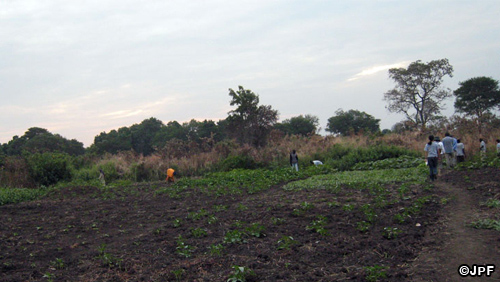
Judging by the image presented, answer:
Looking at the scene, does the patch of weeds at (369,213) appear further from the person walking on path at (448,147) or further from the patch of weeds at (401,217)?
the person walking on path at (448,147)

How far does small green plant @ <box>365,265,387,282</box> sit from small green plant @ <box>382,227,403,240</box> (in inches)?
64.0

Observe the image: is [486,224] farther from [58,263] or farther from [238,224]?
[58,263]

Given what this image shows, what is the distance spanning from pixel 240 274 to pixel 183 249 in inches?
79.2

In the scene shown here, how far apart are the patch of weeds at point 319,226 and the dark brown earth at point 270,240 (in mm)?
48

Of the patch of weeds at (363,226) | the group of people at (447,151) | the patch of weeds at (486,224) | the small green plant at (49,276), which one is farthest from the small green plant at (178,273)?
the group of people at (447,151)

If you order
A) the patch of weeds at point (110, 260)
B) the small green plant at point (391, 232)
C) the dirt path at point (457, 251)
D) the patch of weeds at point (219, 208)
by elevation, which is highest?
the patch of weeds at point (110, 260)

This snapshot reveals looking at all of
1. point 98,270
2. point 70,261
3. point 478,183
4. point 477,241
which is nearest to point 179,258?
point 98,270

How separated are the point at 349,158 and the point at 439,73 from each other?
21321mm

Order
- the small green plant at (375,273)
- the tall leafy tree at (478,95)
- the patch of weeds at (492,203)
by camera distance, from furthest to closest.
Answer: the tall leafy tree at (478,95) < the patch of weeds at (492,203) < the small green plant at (375,273)

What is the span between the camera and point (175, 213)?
1115 cm

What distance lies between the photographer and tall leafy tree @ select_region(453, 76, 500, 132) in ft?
125

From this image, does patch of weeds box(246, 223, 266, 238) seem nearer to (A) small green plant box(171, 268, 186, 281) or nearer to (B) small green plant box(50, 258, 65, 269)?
(A) small green plant box(171, 268, 186, 281)

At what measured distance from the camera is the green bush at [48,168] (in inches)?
855

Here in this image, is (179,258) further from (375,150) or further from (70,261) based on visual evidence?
(375,150)
